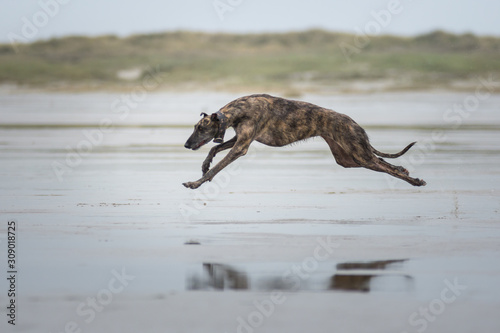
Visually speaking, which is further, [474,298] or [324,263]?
[324,263]

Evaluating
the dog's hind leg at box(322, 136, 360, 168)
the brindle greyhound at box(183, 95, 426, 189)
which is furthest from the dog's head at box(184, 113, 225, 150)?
the dog's hind leg at box(322, 136, 360, 168)

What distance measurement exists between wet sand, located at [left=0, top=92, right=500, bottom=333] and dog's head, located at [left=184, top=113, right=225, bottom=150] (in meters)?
0.81

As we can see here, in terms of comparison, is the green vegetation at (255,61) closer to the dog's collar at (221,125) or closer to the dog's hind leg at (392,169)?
the dog's hind leg at (392,169)

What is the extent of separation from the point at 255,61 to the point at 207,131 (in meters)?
111

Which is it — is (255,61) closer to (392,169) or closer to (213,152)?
(392,169)

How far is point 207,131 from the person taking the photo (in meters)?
11.5

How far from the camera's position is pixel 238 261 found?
8.07 meters

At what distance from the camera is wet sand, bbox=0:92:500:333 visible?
633cm

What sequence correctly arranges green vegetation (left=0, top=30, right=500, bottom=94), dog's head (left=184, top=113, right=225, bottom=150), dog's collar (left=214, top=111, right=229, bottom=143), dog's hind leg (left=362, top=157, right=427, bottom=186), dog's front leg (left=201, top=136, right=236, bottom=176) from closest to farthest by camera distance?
dog's collar (left=214, top=111, right=229, bottom=143), dog's head (left=184, top=113, right=225, bottom=150), dog's front leg (left=201, top=136, right=236, bottom=176), dog's hind leg (left=362, top=157, right=427, bottom=186), green vegetation (left=0, top=30, right=500, bottom=94)

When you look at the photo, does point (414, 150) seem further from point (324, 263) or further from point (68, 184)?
point (324, 263)

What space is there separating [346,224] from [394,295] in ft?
10.9

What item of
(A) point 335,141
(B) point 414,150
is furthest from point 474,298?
(B) point 414,150

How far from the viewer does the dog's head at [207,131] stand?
1144 cm

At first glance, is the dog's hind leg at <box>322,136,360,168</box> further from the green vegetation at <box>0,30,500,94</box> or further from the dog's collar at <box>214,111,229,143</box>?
the green vegetation at <box>0,30,500,94</box>
